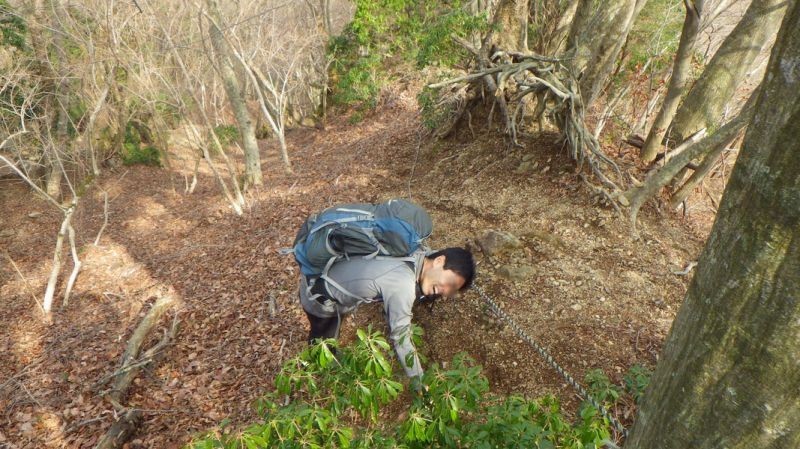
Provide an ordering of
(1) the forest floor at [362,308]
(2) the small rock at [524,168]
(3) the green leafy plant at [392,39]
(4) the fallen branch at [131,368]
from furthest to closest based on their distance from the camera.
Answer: (3) the green leafy plant at [392,39] < (2) the small rock at [524,168] < (4) the fallen branch at [131,368] < (1) the forest floor at [362,308]

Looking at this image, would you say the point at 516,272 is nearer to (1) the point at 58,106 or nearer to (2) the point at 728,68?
(2) the point at 728,68

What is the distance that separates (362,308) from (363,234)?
2443 millimetres

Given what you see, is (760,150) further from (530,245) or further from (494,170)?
(494,170)

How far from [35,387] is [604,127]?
9.25 meters

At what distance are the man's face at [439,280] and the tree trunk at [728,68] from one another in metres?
4.32

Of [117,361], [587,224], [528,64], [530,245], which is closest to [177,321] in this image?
[117,361]

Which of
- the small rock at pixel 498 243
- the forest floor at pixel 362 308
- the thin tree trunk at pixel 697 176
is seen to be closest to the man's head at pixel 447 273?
the forest floor at pixel 362 308

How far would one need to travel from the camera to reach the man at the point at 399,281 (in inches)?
96.8

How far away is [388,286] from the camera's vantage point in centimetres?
248

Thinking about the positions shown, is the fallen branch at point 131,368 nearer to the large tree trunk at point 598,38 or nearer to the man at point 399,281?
the man at point 399,281

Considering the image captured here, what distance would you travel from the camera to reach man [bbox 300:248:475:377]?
8.07ft

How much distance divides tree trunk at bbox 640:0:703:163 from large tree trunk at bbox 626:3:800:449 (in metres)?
5.19

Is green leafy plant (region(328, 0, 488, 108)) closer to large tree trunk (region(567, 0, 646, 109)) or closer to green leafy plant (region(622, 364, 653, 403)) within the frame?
large tree trunk (region(567, 0, 646, 109))

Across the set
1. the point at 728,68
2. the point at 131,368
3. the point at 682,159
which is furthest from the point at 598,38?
the point at 131,368
